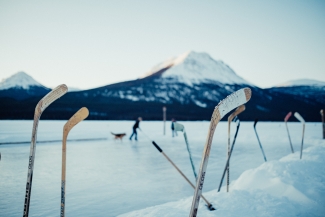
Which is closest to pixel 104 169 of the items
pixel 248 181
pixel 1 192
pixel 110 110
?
pixel 1 192

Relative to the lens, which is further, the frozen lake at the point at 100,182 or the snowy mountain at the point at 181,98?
the snowy mountain at the point at 181,98

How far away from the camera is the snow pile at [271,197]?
2926 mm

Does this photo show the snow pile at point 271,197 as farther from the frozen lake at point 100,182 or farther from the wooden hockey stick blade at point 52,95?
the wooden hockey stick blade at point 52,95

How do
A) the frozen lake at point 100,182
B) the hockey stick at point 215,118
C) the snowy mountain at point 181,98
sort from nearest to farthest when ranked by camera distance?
1. the hockey stick at point 215,118
2. the frozen lake at point 100,182
3. the snowy mountain at point 181,98

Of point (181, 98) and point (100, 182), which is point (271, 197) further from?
point (181, 98)

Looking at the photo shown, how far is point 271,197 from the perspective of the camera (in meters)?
3.36

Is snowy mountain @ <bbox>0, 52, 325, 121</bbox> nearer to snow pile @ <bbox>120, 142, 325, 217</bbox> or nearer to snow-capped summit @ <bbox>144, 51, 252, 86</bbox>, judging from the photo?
snow-capped summit @ <bbox>144, 51, 252, 86</bbox>

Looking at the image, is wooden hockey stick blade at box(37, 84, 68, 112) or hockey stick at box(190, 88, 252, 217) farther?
wooden hockey stick blade at box(37, 84, 68, 112)

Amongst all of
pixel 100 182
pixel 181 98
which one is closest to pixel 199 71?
pixel 181 98

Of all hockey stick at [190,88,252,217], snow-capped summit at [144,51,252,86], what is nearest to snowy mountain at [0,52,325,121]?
snow-capped summit at [144,51,252,86]

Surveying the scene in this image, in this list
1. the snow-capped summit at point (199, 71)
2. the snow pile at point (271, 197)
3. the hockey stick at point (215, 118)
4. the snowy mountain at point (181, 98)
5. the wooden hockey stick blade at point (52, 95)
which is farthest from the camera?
the snow-capped summit at point (199, 71)

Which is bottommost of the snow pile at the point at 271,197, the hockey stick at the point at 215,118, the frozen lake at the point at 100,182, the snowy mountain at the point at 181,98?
the snowy mountain at the point at 181,98

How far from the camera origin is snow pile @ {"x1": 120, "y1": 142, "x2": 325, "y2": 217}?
2.93 m

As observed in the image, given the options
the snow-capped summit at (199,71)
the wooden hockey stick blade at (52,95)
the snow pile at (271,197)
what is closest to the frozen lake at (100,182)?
the snow pile at (271,197)
